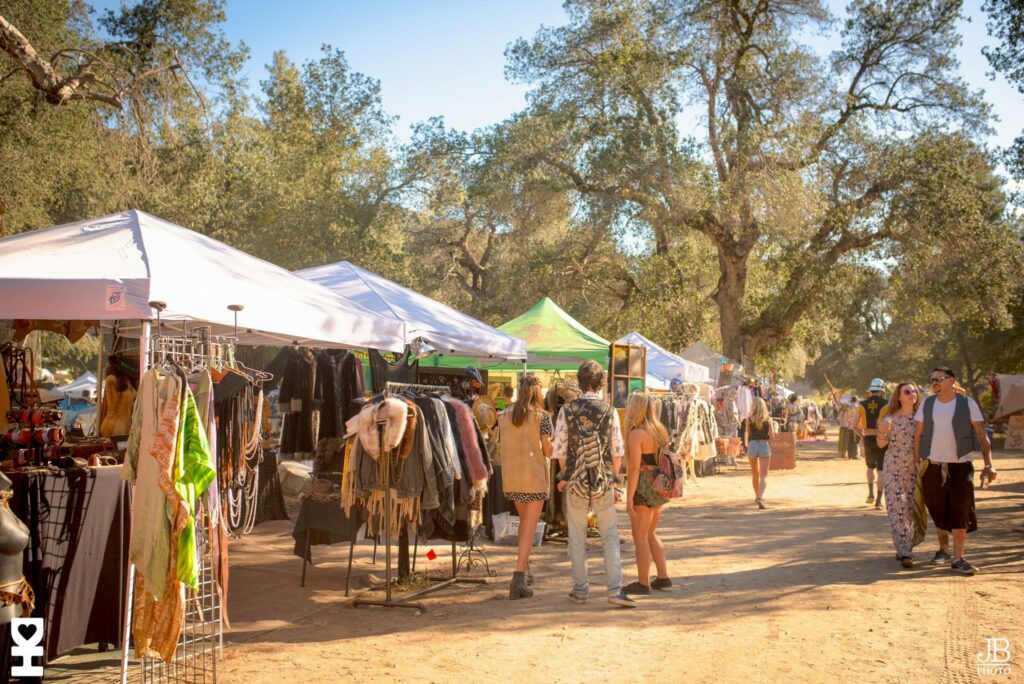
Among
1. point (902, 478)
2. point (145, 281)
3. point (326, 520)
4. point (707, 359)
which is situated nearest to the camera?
point (145, 281)

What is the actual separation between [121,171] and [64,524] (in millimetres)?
9818

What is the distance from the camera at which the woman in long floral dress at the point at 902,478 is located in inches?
342

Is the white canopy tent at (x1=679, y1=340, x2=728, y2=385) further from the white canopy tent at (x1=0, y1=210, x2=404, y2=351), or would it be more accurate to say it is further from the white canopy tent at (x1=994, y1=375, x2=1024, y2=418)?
the white canopy tent at (x1=0, y1=210, x2=404, y2=351)

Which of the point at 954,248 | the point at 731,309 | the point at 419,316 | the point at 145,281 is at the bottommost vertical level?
the point at 145,281

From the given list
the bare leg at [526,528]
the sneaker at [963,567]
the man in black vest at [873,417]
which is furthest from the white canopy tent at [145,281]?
the man in black vest at [873,417]

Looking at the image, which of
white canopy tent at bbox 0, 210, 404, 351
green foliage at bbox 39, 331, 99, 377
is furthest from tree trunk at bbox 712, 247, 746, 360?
white canopy tent at bbox 0, 210, 404, 351

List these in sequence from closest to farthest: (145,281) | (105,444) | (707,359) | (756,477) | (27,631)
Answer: (27,631) < (145,281) < (105,444) < (756,477) < (707,359)

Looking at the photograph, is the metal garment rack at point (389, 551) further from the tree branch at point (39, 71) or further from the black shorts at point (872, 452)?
the black shorts at point (872, 452)

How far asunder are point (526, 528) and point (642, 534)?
0.99 metres

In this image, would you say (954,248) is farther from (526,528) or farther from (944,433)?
(526,528)

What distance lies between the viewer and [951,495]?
830 cm

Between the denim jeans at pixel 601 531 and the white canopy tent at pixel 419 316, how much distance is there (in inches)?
92.9

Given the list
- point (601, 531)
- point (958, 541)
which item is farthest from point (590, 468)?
point (958, 541)

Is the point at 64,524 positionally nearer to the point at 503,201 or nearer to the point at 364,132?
the point at 503,201
